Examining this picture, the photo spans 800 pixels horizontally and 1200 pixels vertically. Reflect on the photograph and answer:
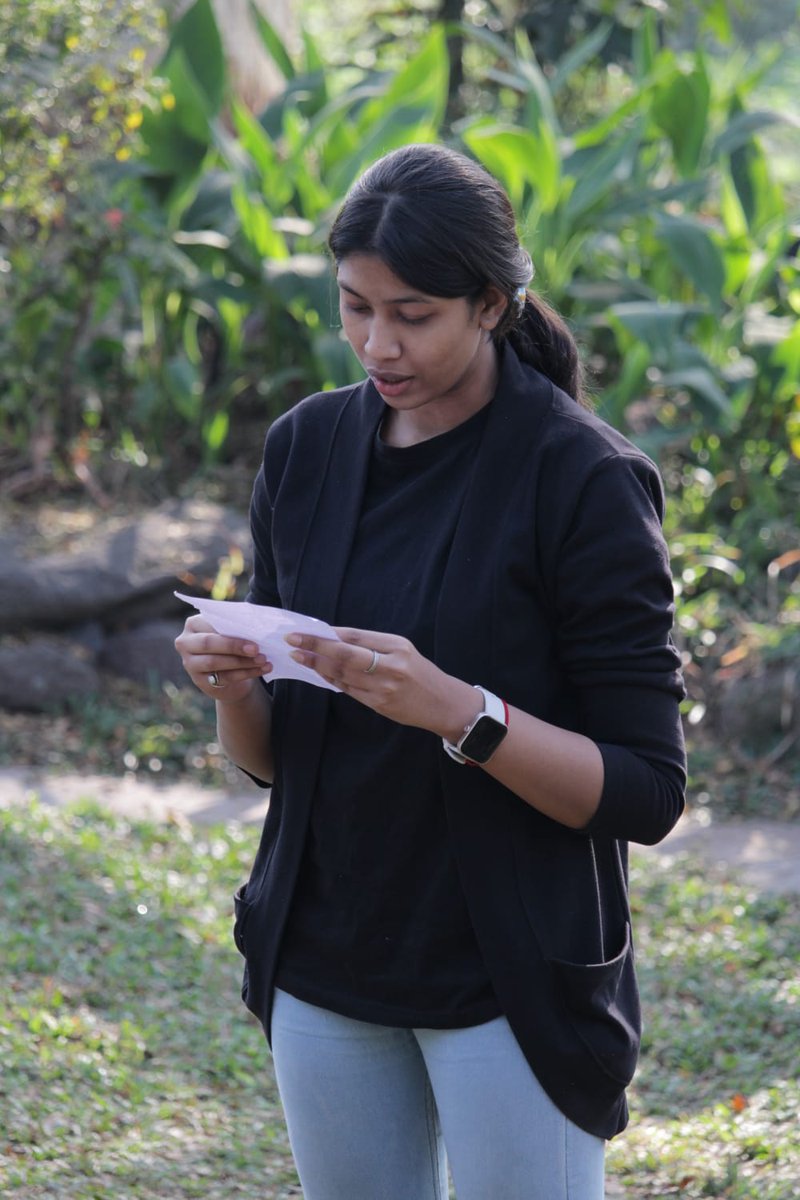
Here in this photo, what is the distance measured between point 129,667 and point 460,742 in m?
5.16

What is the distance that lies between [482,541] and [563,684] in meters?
0.20

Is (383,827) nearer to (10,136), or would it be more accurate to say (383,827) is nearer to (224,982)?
(224,982)

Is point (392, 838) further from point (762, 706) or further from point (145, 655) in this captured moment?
point (145, 655)

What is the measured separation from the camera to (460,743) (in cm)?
158

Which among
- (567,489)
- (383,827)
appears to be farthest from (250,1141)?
(567,489)

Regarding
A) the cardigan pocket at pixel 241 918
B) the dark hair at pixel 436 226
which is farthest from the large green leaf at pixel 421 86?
the cardigan pocket at pixel 241 918

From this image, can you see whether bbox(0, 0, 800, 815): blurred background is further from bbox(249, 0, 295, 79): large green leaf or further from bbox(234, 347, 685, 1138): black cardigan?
bbox(234, 347, 685, 1138): black cardigan

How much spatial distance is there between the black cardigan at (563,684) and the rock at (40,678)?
15.7 feet

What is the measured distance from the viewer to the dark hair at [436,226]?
163 cm

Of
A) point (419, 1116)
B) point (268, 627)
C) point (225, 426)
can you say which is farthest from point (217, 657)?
point (225, 426)

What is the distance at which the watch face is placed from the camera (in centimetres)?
157

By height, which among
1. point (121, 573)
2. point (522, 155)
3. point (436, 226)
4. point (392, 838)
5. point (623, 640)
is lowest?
point (121, 573)

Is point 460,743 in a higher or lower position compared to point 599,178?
higher

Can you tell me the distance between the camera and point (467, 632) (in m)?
1.67
